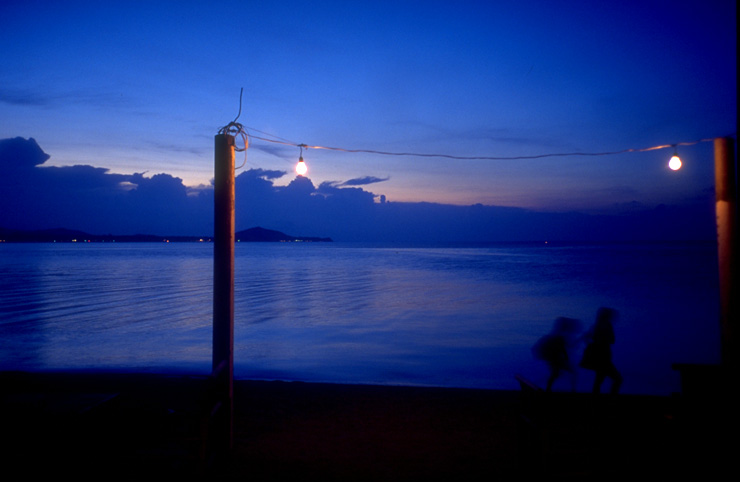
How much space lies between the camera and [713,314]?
20.2 m

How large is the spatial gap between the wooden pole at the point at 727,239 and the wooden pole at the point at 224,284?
5695mm

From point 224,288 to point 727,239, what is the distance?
6.10 metres

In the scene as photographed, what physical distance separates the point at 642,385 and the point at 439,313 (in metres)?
9.66

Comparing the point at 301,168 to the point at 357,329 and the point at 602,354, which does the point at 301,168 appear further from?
the point at 357,329

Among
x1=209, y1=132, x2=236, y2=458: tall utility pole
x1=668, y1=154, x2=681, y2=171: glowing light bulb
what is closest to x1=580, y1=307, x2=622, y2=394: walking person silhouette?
x1=668, y1=154, x2=681, y2=171: glowing light bulb

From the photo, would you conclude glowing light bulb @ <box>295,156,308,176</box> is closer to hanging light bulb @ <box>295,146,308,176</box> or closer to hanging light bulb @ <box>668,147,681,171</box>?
hanging light bulb @ <box>295,146,308,176</box>

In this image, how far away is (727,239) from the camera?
19.3 ft

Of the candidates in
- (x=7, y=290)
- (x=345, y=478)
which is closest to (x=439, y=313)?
(x=345, y=478)

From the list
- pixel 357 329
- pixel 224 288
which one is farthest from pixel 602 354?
pixel 357 329

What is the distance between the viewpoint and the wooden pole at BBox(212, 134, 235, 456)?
16.3 feet

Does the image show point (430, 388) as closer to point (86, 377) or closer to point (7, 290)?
point (86, 377)

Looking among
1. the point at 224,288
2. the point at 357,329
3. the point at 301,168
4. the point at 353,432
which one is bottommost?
the point at 357,329

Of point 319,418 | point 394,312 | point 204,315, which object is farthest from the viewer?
point 394,312

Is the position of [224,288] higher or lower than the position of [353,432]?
higher
